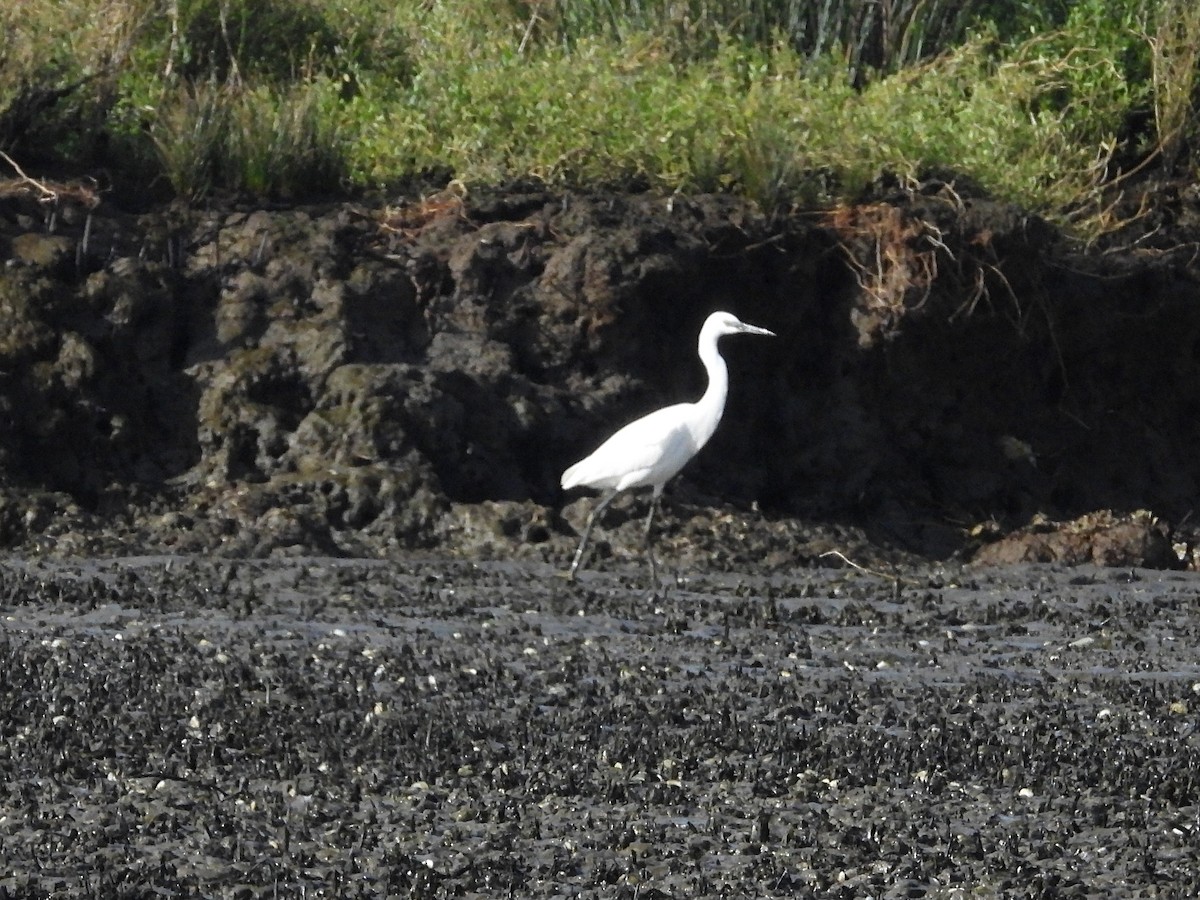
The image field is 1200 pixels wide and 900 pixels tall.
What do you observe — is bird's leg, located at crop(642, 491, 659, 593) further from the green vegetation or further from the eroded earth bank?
the green vegetation

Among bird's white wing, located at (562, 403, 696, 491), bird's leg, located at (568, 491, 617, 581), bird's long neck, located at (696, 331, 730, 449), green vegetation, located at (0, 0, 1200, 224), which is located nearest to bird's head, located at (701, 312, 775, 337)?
bird's long neck, located at (696, 331, 730, 449)

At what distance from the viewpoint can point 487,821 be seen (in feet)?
19.5

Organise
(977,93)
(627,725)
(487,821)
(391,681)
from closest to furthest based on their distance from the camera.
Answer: (487,821) → (627,725) → (391,681) → (977,93)

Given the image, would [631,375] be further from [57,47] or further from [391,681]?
[391,681]

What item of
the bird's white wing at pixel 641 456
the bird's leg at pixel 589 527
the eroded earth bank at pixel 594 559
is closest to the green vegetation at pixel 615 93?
the eroded earth bank at pixel 594 559

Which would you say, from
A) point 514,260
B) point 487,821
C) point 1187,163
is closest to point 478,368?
point 514,260

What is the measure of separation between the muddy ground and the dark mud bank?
1347 millimetres

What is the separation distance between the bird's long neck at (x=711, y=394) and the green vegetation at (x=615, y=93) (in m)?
1.68

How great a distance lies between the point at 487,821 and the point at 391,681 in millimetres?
2070

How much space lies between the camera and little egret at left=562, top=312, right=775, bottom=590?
1139 cm

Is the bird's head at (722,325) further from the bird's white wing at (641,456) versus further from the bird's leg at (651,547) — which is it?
the bird's leg at (651,547)

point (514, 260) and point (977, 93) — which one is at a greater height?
point (977, 93)

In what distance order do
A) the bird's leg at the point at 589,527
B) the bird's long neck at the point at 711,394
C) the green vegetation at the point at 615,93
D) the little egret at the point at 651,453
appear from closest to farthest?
the bird's leg at the point at 589,527 → the little egret at the point at 651,453 → the bird's long neck at the point at 711,394 → the green vegetation at the point at 615,93

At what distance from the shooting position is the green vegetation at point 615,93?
13.6 metres
